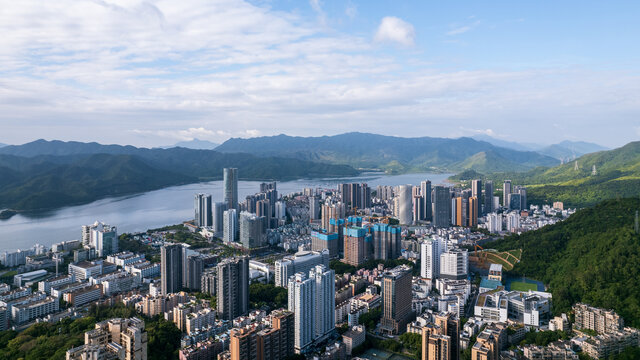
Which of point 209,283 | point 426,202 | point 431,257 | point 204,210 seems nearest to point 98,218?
point 204,210

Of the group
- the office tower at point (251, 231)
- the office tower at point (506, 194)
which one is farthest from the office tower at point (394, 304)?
the office tower at point (506, 194)

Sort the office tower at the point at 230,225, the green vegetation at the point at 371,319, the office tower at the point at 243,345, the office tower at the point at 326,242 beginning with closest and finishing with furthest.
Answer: the office tower at the point at 243,345, the green vegetation at the point at 371,319, the office tower at the point at 326,242, the office tower at the point at 230,225

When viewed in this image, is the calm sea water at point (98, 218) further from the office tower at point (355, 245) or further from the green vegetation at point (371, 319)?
the green vegetation at point (371, 319)

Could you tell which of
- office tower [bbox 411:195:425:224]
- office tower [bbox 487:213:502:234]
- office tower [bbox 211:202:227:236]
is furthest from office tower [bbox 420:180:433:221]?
office tower [bbox 211:202:227:236]

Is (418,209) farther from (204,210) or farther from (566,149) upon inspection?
(566,149)

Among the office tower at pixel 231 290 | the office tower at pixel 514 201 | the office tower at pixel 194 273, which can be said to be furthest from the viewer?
the office tower at pixel 514 201
